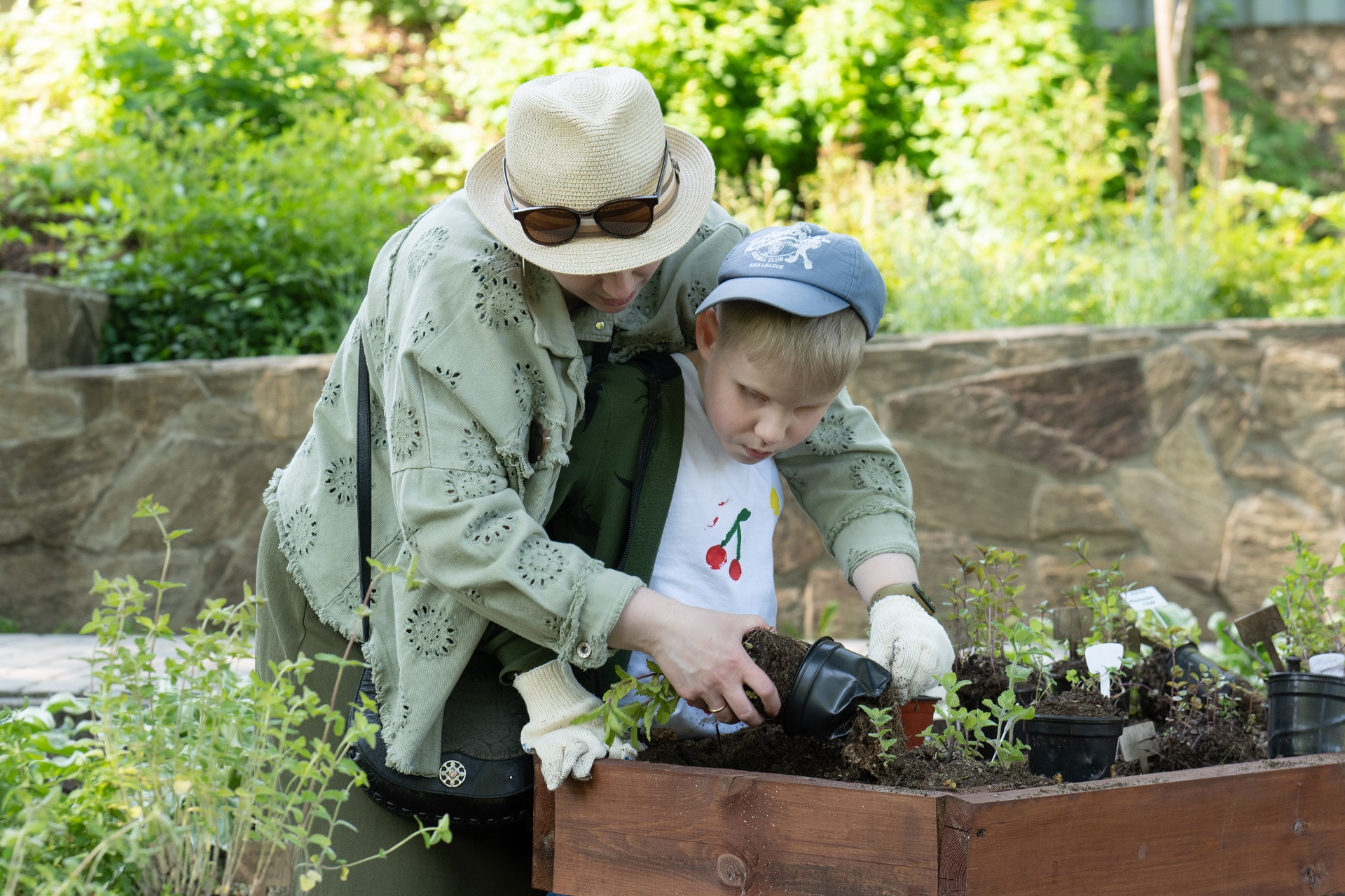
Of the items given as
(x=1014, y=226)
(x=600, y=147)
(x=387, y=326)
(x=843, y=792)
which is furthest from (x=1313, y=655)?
(x=1014, y=226)

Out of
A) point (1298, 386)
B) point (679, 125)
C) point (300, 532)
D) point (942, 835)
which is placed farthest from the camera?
point (679, 125)

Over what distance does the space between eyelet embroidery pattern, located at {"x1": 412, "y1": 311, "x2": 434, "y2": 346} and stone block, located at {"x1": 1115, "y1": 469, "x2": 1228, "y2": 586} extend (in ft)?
11.3

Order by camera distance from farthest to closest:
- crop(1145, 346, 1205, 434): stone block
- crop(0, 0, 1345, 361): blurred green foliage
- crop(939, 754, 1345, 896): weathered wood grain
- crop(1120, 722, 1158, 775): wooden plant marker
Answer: crop(0, 0, 1345, 361): blurred green foliage
crop(1145, 346, 1205, 434): stone block
crop(1120, 722, 1158, 775): wooden plant marker
crop(939, 754, 1345, 896): weathered wood grain

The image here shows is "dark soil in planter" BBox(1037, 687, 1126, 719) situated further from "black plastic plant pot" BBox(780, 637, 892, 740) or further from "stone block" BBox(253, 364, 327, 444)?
"stone block" BBox(253, 364, 327, 444)

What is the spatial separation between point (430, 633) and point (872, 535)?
2.25ft

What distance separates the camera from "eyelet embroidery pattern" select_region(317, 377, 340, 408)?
5.33ft

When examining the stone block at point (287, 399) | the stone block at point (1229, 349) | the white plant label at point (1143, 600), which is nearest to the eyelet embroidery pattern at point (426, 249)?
the white plant label at point (1143, 600)

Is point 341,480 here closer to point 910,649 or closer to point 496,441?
point 496,441

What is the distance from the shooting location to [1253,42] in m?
7.91

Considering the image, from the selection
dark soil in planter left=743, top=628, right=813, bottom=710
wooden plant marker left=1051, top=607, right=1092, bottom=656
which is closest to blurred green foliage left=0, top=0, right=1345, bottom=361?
wooden plant marker left=1051, top=607, right=1092, bottom=656

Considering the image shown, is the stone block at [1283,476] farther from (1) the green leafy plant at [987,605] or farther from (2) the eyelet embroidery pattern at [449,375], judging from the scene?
(2) the eyelet embroidery pattern at [449,375]

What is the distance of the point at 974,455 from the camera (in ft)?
13.6

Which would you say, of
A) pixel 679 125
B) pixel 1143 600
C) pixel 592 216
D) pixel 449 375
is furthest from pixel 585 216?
pixel 679 125

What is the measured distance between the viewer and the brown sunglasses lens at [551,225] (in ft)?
4.55
